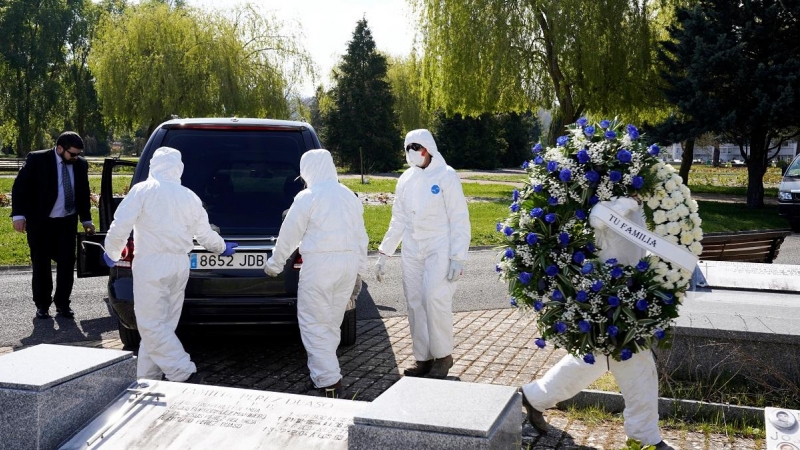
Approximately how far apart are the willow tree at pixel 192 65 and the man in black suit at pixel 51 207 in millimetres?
23901

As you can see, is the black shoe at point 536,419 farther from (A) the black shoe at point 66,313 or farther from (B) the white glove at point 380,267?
(A) the black shoe at point 66,313

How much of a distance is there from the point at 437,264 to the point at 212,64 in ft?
89.8

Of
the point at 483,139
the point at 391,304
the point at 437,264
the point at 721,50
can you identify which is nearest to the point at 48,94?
the point at 483,139

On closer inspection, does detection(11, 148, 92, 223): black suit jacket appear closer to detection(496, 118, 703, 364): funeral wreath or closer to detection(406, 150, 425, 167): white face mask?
detection(406, 150, 425, 167): white face mask

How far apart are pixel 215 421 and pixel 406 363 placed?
312 cm

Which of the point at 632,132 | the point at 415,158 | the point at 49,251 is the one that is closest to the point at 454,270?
the point at 415,158

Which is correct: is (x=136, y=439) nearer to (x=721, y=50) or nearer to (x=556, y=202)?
(x=556, y=202)

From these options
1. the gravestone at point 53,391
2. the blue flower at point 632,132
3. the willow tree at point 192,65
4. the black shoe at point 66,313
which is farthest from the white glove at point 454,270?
the willow tree at point 192,65

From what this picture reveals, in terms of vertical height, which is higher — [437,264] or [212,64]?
[212,64]

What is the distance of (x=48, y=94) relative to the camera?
148ft

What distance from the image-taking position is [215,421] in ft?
11.5

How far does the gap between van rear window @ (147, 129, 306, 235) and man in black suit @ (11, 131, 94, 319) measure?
1716 mm

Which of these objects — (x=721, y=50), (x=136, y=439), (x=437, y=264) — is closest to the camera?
(x=136, y=439)

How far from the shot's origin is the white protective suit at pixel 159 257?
17.9 feet
